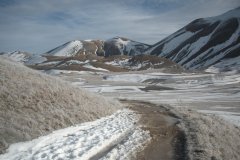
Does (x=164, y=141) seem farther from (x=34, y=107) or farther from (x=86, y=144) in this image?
(x=34, y=107)

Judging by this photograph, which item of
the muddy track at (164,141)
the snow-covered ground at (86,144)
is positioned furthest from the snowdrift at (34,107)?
the muddy track at (164,141)

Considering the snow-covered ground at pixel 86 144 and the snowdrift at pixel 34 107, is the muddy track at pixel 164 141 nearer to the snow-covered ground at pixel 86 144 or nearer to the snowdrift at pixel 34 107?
the snow-covered ground at pixel 86 144

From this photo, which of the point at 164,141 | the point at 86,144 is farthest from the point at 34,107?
the point at 164,141

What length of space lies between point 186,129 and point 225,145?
381cm

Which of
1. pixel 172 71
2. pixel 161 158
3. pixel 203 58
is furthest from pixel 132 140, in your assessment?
pixel 203 58

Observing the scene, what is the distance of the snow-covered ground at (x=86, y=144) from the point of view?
13.0 metres

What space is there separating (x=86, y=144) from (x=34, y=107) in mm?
4402

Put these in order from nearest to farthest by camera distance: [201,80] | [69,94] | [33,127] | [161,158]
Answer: [161,158]
[33,127]
[69,94]
[201,80]

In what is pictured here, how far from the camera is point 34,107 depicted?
1759 cm

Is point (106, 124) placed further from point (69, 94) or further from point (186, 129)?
point (186, 129)

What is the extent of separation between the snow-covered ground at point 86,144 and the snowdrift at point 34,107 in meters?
0.59

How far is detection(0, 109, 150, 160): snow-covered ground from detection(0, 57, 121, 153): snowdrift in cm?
59

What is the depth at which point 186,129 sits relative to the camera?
20.1m

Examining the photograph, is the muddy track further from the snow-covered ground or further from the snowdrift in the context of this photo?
the snowdrift
